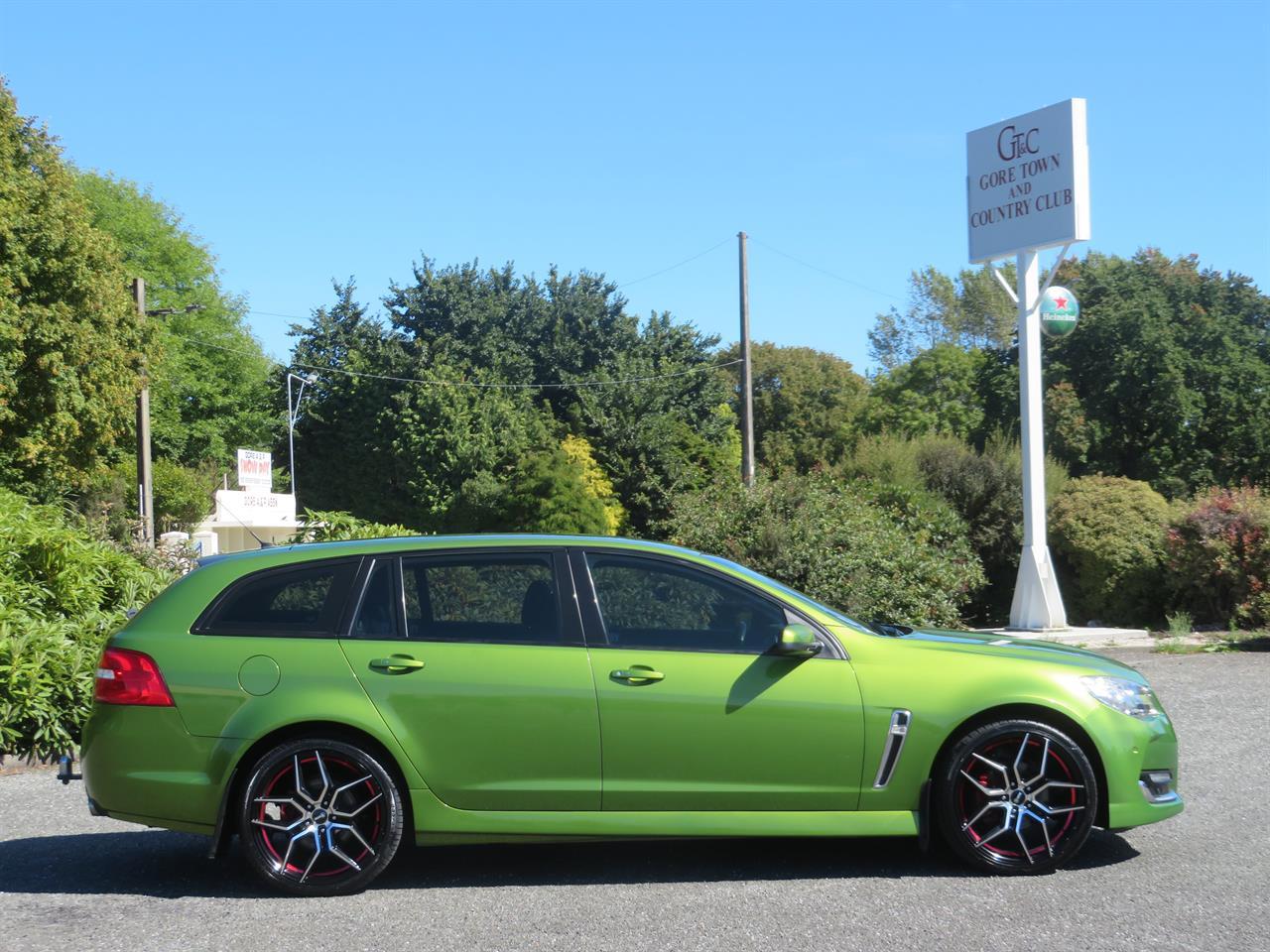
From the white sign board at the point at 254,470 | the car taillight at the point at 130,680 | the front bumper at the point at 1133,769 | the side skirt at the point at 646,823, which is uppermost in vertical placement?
the white sign board at the point at 254,470

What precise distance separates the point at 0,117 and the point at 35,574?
83.7 ft

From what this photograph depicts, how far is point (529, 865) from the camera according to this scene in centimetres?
627

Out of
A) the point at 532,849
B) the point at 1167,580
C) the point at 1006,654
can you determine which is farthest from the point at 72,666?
the point at 1167,580

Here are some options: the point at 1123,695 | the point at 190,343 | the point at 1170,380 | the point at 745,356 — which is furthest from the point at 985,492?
the point at 190,343

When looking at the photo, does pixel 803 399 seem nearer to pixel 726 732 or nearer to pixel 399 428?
pixel 399 428

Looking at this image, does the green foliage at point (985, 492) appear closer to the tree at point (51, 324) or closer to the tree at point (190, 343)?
the tree at point (51, 324)

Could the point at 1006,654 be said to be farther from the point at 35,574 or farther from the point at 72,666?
the point at 35,574

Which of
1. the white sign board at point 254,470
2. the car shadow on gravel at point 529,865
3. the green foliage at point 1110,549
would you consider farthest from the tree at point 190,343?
the car shadow on gravel at point 529,865

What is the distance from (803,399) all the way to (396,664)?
64.0m

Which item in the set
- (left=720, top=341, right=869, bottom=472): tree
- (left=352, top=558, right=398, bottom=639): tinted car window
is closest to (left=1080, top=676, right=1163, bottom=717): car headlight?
(left=352, top=558, right=398, bottom=639): tinted car window

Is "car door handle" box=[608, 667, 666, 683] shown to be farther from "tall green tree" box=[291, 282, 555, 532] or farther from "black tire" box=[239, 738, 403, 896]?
"tall green tree" box=[291, 282, 555, 532]

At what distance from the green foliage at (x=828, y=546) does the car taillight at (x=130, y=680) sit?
1024 cm

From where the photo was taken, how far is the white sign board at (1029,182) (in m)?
19.8

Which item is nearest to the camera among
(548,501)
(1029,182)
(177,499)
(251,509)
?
(1029,182)
